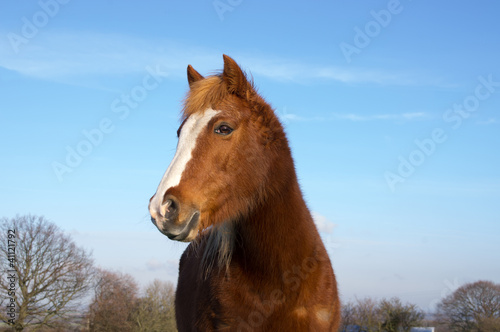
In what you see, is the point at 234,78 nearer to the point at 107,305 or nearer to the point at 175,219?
the point at 175,219

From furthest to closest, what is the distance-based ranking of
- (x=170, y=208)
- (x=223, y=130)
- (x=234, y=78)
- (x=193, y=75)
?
(x=193, y=75) < (x=234, y=78) < (x=223, y=130) < (x=170, y=208)

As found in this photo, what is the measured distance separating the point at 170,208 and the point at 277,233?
1199mm

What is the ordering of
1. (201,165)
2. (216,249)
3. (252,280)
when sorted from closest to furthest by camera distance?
(201,165)
(252,280)
(216,249)

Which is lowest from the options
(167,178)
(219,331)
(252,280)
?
(219,331)

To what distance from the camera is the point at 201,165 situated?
4207 millimetres

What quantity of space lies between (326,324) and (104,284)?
145 feet

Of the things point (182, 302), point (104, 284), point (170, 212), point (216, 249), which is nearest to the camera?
point (170, 212)

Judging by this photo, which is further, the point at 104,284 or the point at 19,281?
the point at 104,284

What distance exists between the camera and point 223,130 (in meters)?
4.45

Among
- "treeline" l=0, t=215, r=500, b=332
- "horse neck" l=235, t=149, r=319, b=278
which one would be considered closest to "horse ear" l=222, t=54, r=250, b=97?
"horse neck" l=235, t=149, r=319, b=278

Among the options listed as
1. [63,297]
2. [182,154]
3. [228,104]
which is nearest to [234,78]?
[228,104]

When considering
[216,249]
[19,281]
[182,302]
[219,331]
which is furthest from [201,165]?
[19,281]

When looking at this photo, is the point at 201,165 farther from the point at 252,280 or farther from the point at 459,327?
the point at 459,327

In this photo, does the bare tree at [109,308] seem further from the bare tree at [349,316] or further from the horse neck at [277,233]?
the horse neck at [277,233]
